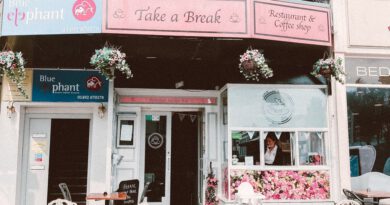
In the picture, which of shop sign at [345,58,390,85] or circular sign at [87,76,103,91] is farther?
shop sign at [345,58,390,85]

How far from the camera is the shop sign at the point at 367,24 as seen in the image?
9.60 m

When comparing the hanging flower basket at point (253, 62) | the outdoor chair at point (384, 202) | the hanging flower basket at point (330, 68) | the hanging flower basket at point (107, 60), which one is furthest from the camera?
the outdoor chair at point (384, 202)

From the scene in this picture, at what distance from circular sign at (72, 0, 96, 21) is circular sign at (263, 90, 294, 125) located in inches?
157

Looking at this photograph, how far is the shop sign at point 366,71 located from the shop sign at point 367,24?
384 mm

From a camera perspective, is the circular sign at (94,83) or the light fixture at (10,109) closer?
the light fixture at (10,109)

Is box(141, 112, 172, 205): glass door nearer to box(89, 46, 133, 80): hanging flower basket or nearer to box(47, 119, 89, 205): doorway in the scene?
box(47, 119, 89, 205): doorway

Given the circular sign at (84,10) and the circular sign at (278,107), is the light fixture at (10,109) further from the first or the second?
the circular sign at (278,107)

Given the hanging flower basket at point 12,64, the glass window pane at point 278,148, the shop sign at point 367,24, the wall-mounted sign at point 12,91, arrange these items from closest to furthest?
the hanging flower basket at point 12,64
the glass window pane at point 278,148
the wall-mounted sign at point 12,91
the shop sign at point 367,24

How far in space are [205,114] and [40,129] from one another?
12.4 ft

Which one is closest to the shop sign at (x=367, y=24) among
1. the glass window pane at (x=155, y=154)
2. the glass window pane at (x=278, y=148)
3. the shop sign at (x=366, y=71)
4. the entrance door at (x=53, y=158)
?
the shop sign at (x=366, y=71)

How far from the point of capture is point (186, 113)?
10.4 metres

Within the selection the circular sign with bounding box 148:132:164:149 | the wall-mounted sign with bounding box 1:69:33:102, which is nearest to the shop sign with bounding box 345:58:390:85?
the circular sign with bounding box 148:132:164:149

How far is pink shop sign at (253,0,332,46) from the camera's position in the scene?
7875 mm

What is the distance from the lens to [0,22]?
25.4 ft
